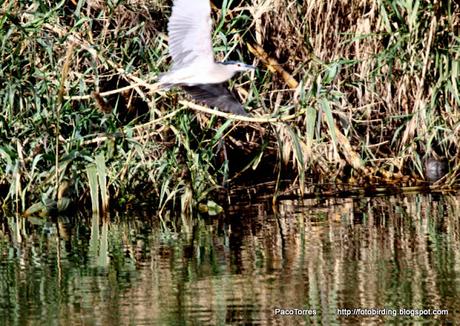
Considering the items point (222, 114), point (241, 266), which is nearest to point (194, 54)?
point (222, 114)

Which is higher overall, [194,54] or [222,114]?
[194,54]

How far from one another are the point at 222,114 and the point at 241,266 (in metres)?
1.44

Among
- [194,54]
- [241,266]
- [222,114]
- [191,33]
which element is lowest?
[241,266]

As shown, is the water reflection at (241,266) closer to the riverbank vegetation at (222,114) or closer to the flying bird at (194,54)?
the riverbank vegetation at (222,114)

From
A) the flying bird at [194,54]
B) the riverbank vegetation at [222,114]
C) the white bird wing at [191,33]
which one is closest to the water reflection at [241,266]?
the riverbank vegetation at [222,114]

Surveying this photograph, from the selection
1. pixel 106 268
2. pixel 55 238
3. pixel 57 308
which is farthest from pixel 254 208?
pixel 57 308

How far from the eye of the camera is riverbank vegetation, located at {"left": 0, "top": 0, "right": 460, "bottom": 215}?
25.5 feet

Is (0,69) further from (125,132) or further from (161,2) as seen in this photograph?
(161,2)

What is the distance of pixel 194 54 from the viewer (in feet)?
24.3

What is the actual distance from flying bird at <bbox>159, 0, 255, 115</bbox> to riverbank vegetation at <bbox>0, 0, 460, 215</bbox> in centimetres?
19

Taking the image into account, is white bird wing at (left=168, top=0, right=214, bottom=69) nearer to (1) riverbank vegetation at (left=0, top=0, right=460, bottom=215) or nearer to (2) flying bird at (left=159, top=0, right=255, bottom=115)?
(2) flying bird at (left=159, top=0, right=255, bottom=115)

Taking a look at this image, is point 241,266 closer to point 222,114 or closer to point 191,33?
point 222,114

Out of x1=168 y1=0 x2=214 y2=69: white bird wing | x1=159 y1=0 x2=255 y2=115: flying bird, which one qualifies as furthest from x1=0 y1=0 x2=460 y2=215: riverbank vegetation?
x1=168 y1=0 x2=214 y2=69: white bird wing

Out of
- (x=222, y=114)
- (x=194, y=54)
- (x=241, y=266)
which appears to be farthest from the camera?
(x=194, y=54)
